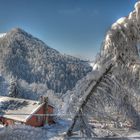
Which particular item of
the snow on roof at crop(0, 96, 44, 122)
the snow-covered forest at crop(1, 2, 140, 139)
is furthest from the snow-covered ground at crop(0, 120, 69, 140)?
the snow on roof at crop(0, 96, 44, 122)

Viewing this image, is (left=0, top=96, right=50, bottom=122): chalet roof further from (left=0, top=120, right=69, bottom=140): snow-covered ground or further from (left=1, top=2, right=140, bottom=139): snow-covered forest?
(left=0, top=120, right=69, bottom=140): snow-covered ground

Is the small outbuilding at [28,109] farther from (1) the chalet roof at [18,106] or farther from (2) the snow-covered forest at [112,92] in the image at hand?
(2) the snow-covered forest at [112,92]

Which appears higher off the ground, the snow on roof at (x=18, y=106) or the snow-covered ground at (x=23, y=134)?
the snow-covered ground at (x=23, y=134)

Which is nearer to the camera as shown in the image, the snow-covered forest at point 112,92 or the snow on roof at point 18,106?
the snow-covered forest at point 112,92

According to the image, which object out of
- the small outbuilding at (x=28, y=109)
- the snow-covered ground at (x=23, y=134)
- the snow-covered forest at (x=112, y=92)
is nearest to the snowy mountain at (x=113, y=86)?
the snow-covered forest at (x=112, y=92)


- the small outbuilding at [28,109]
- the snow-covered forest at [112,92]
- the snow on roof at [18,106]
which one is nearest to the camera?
the snow-covered forest at [112,92]

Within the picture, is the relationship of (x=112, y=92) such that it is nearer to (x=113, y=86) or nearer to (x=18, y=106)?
(x=113, y=86)

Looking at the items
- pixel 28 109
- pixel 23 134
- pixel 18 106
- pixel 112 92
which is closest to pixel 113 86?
pixel 112 92

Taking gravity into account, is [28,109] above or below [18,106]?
below

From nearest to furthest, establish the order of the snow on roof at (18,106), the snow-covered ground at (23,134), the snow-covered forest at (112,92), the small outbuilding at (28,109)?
the snow-covered ground at (23,134)
the snow-covered forest at (112,92)
the small outbuilding at (28,109)
the snow on roof at (18,106)

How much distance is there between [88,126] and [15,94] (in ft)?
171

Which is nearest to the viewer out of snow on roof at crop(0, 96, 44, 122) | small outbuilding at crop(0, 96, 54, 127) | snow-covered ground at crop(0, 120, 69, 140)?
snow-covered ground at crop(0, 120, 69, 140)

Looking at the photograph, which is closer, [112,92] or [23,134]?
[23,134]

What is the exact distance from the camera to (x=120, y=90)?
505 centimetres
